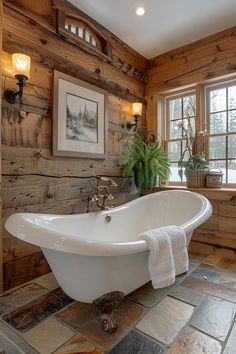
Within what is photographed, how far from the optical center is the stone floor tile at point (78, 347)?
3.52 ft

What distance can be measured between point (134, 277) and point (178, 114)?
2288 mm

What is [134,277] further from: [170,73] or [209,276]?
[170,73]

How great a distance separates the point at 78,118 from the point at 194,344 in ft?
6.20

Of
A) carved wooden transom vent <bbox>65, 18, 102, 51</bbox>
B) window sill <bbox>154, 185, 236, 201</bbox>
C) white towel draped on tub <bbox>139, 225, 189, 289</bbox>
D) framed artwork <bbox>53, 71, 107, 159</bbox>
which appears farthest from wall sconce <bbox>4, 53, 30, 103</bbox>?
window sill <bbox>154, 185, 236, 201</bbox>

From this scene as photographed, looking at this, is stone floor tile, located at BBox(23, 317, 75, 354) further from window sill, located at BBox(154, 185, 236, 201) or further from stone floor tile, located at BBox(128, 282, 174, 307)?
window sill, located at BBox(154, 185, 236, 201)

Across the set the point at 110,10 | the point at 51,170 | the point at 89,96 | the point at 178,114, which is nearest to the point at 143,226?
the point at 51,170

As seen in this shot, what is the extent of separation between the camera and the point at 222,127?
2592mm

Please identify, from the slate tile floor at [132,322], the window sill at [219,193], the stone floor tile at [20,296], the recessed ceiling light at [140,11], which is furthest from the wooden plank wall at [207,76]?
the stone floor tile at [20,296]

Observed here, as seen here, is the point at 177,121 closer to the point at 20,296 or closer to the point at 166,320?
the point at 166,320

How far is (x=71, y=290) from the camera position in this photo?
4.26ft

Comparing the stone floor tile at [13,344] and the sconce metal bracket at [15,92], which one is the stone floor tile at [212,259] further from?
the sconce metal bracket at [15,92]

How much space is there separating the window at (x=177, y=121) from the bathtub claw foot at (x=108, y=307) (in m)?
1.96

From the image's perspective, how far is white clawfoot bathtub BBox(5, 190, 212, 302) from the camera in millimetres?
993

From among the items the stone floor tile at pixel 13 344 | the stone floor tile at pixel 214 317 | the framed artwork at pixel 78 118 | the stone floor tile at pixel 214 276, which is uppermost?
the framed artwork at pixel 78 118
